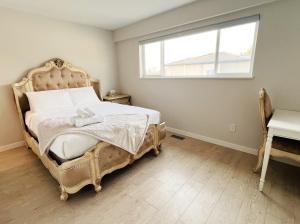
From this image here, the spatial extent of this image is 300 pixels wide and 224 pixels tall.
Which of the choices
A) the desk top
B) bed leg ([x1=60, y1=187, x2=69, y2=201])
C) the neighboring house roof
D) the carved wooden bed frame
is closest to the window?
the neighboring house roof

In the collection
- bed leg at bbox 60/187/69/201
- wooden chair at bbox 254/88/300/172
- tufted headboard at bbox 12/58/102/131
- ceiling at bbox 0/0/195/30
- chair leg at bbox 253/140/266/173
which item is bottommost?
bed leg at bbox 60/187/69/201

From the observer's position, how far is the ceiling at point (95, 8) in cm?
227

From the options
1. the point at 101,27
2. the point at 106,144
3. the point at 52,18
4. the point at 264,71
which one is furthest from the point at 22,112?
the point at 264,71

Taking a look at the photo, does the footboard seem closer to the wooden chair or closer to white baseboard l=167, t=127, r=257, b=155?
white baseboard l=167, t=127, r=257, b=155

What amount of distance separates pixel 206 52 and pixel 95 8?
1.91 m

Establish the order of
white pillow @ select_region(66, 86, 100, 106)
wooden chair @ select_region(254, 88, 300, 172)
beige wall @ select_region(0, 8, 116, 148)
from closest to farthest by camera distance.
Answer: wooden chair @ select_region(254, 88, 300, 172)
beige wall @ select_region(0, 8, 116, 148)
white pillow @ select_region(66, 86, 100, 106)

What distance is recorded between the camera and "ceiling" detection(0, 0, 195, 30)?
227cm

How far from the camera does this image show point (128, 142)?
185 centimetres

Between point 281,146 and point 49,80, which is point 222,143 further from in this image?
point 49,80

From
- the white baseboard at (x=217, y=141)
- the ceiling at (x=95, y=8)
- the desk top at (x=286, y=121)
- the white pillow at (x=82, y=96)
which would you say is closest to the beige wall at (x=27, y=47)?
the ceiling at (x=95, y=8)

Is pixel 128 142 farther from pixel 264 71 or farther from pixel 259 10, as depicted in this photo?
pixel 259 10

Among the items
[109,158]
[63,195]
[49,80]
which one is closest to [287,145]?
[109,158]

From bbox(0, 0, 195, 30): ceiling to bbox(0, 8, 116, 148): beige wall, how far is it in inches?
6.3

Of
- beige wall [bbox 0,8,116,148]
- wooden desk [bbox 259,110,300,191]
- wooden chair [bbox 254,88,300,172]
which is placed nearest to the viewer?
wooden desk [bbox 259,110,300,191]
